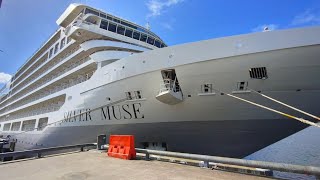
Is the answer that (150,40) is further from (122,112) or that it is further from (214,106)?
(214,106)

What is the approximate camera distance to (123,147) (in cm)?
836

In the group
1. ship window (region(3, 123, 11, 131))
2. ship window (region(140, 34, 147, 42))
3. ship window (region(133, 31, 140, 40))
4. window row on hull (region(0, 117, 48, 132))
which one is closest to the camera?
ship window (region(133, 31, 140, 40))

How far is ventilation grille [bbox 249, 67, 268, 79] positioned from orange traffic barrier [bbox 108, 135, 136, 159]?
16.6 feet

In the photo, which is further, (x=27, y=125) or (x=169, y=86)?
(x=27, y=125)

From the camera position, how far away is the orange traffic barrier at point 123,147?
7.85 m

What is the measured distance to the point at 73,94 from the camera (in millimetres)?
15258

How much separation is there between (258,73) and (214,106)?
2146 mm

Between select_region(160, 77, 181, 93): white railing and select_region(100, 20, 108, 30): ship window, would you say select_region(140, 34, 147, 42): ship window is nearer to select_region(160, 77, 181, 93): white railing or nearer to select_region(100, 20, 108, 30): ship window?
select_region(100, 20, 108, 30): ship window

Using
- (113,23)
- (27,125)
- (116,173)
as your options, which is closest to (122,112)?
(116,173)

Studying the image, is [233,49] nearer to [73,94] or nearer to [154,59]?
[154,59]

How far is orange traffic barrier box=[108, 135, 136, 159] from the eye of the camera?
25.8ft

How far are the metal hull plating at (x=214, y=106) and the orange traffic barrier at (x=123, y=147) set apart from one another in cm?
250

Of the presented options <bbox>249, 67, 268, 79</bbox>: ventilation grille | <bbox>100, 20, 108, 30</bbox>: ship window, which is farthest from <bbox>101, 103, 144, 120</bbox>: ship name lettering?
<bbox>100, 20, 108, 30</bbox>: ship window

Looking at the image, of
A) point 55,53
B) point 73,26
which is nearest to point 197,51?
point 73,26
